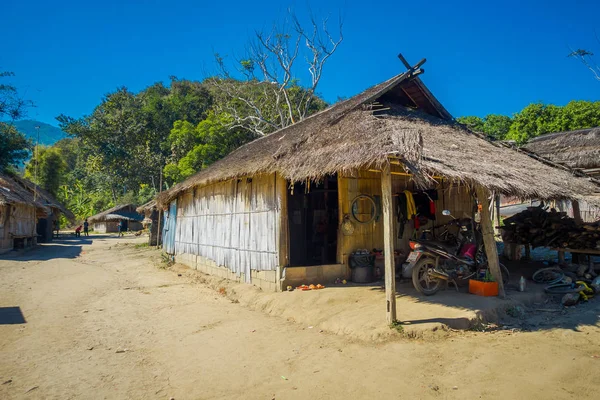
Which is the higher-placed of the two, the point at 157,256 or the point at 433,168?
the point at 433,168

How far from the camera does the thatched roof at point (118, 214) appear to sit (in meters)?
34.1

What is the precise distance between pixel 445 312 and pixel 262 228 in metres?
4.16

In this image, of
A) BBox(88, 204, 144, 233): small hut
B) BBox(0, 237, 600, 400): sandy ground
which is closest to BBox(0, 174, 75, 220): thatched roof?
BBox(88, 204, 144, 233): small hut

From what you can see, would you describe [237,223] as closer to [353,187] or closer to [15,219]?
[353,187]

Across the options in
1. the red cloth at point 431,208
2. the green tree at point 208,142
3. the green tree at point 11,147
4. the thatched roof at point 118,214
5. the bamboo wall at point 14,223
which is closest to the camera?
the red cloth at point 431,208

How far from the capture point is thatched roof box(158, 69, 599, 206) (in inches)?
214

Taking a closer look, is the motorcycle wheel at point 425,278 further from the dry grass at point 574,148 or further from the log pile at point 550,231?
the dry grass at point 574,148

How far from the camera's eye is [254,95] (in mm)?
25062

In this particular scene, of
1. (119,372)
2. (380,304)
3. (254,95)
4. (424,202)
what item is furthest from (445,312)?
(254,95)

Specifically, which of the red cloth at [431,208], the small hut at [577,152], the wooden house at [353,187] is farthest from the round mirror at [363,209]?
the small hut at [577,152]

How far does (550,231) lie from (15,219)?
21635 millimetres

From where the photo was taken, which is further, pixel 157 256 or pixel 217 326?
pixel 157 256

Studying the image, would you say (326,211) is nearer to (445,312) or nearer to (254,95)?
(445,312)

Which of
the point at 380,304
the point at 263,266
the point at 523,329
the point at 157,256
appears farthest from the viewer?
the point at 157,256
